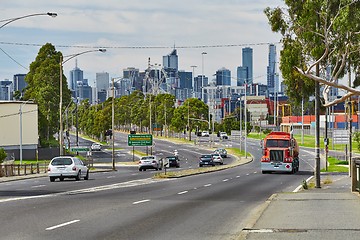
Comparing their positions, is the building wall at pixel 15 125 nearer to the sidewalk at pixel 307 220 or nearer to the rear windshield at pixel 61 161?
the rear windshield at pixel 61 161

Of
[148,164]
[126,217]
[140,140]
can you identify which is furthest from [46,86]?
[126,217]

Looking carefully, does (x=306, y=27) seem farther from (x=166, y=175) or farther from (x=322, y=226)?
(x=322, y=226)

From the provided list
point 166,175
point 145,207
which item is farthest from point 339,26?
point 166,175

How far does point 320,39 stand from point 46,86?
7250 centimetres

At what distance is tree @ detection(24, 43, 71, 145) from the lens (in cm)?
10500

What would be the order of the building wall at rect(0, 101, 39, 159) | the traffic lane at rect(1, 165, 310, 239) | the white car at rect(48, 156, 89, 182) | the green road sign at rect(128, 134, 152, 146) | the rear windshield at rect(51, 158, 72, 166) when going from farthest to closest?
the building wall at rect(0, 101, 39, 159) → the green road sign at rect(128, 134, 152, 146) → the rear windshield at rect(51, 158, 72, 166) → the white car at rect(48, 156, 89, 182) → the traffic lane at rect(1, 165, 310, 239)

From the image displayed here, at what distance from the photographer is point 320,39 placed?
36.5m

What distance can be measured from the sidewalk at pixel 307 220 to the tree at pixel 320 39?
8.49m

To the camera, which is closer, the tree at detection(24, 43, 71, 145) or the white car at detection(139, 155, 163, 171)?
the white car at detection(139, 155, 163, 171)

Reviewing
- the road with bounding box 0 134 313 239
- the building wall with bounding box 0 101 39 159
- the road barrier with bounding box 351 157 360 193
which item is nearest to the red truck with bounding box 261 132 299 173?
the road barrier with bounding box 351 157 360 193

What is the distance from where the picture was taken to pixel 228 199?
28016 millimetres

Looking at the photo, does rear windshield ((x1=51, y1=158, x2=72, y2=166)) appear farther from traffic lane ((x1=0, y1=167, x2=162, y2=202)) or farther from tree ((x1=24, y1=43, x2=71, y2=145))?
tree ((x1=24, y1=43, x2=71, y2=145))

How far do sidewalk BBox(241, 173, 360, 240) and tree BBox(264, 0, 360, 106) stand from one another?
27.9ft

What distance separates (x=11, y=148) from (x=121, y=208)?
7888 cm
